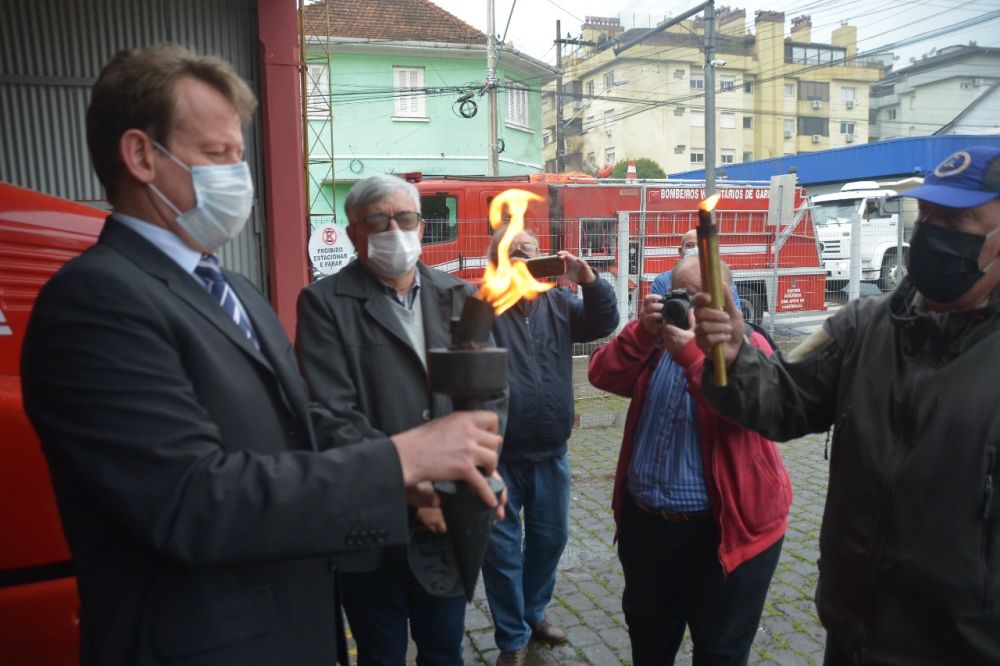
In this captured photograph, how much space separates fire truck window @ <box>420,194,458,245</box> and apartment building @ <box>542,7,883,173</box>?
140 feet

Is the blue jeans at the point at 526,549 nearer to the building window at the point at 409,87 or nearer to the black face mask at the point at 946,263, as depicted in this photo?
the black face mask at the point at 946,263

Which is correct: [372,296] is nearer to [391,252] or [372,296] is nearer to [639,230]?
[391,252]

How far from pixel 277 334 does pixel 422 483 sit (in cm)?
64

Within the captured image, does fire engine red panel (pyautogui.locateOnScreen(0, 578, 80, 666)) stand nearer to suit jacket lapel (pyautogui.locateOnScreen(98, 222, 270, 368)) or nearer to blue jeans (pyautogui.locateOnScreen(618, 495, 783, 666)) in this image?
suit jacket lapel (pyautogui.locateOnScreen(98, 222, 270, 368))

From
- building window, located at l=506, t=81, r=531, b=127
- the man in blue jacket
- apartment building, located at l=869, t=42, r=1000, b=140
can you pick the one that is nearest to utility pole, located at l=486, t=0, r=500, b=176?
building window, located at l=506, t=81, r=531, b=127

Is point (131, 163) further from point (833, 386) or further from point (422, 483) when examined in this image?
point (833, 386)

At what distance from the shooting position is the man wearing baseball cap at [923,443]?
1.80 m

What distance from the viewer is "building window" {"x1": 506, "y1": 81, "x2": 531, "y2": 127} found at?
28.7 meters

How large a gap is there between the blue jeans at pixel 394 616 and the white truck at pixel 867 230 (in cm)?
1194

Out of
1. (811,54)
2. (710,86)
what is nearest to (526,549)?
(710,86)

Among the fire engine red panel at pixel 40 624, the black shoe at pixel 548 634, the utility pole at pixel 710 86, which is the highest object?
the utility pole at pixel 710 86

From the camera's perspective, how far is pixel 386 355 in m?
2.63

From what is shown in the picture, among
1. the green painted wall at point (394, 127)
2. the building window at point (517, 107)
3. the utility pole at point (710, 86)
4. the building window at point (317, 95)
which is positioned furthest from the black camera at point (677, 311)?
the building window at point (517, 107)

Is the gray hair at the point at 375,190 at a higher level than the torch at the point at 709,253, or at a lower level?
higher
